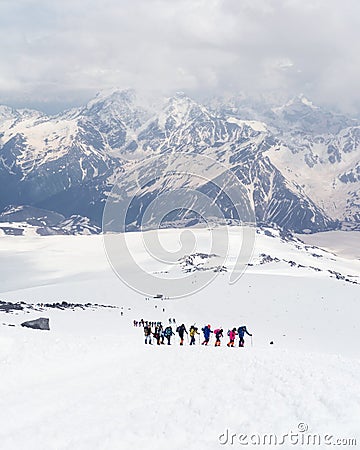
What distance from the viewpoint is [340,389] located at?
18.8 meters

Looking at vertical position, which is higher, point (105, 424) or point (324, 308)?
point (105, 424)

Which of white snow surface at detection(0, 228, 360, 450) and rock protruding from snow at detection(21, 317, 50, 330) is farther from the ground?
white snow surface at detection(0, 228, 360, 450)

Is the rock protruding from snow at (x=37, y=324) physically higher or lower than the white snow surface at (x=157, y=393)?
lower

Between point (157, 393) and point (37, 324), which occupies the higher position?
point (157, 393)

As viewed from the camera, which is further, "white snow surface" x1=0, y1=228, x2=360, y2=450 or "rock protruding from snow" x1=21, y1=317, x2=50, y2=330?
"rock protruding from snow" x1=21, y1=317, x2=50, y2=330

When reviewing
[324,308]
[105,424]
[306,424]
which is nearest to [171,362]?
[105,424]

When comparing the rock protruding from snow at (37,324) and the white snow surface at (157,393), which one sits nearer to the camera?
the white snow surface at (157,393)

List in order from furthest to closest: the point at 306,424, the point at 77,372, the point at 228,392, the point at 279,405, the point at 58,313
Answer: the point at 58,313, the point at 77,372, the point at 228,392, the point at 279,405, the point at 306,424

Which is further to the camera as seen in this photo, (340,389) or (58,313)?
(58,313)

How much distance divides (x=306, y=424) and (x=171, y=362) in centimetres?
1127

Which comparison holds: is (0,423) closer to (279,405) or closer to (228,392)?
(228,392)

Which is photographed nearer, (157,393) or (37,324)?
(157,393)

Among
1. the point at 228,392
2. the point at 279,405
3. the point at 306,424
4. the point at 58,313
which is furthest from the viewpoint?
the point at 58,313

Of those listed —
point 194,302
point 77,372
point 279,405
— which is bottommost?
point 194,302
